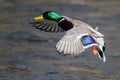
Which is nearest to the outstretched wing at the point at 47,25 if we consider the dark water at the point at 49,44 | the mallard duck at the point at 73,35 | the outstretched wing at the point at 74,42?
the mallard duck at the point at 73,35

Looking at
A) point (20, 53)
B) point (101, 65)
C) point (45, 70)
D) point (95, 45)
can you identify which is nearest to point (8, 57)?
point (20, 53)

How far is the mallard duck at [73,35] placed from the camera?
7.09 meters

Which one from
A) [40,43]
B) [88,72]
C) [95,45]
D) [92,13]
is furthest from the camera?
[92,13]

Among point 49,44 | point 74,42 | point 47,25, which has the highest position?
point 47,25

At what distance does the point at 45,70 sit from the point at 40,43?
146cm

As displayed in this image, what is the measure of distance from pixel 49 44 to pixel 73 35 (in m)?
3.04

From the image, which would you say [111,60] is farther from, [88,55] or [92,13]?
[92,13]

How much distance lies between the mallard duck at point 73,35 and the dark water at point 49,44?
0.82m

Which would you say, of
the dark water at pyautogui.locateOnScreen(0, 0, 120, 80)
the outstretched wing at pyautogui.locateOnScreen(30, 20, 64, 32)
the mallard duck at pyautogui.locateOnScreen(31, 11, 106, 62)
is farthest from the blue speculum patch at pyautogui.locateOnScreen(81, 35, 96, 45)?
the dark water at pyautogui.locateOnScreen(0, 0, 120, 80)

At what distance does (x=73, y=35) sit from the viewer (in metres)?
7.41

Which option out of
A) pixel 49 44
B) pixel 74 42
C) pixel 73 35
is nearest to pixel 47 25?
pixel 73 35

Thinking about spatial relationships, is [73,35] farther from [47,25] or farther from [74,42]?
[47,25]

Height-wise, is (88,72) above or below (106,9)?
below

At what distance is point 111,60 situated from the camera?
9.57m
